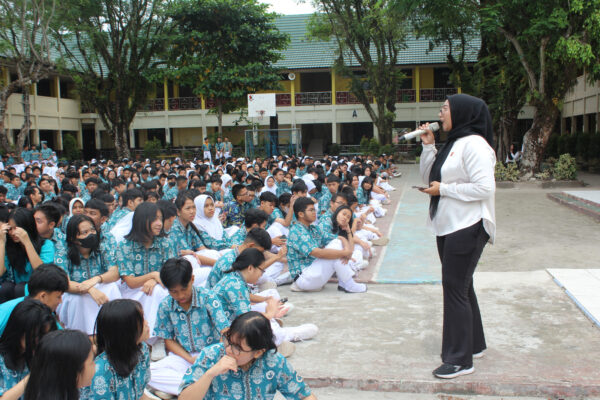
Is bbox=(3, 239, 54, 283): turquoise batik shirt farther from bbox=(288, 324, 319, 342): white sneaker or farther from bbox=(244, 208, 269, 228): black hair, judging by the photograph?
bbox=(288, 324, 319, 342): white sneaker

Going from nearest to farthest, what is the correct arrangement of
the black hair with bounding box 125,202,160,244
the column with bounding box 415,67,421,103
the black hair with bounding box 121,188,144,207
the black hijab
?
the black hijab
the black hair with bounding box 125,202,160,244
the black hair with bounding box 121,188,144,207
the column with bounding box 415,67,421,103

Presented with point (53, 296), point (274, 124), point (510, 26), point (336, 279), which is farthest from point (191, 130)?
point (53, 296)

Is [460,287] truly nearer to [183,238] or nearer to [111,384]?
[111,384]

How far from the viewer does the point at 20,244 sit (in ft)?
14.3

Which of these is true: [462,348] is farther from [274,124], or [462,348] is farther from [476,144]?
[274,124]

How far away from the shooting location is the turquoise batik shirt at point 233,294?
12.0 feet

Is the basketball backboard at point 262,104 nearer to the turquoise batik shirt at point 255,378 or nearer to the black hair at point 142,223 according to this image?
the black hair at point 142,223

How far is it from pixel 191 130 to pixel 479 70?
18.5 m

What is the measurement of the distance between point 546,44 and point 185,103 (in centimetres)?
2133

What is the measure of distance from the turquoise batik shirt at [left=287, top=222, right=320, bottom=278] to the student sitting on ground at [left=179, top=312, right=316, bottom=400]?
10.1 ft

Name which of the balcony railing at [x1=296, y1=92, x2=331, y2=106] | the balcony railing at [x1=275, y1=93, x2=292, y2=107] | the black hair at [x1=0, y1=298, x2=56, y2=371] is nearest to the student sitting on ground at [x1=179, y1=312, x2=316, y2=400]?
the black hair at [x1=0, y1=298, x2=56, y2=371]

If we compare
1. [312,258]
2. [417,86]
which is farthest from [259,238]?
[417,86]

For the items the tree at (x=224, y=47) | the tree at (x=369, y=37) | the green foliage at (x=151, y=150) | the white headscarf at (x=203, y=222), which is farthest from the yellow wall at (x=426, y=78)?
the white headscarf at (x=203, y=222)

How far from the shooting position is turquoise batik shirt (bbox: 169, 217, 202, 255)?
5.51 meters
